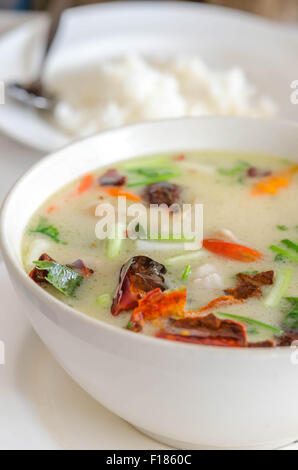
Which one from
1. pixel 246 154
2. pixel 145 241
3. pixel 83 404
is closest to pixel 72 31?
pixel 246 154

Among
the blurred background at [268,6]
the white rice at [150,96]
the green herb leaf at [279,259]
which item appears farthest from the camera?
the blurred background at [268,6]

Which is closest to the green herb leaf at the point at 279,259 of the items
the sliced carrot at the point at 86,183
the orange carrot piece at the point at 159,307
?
the orange carrot piece at the point at 159,307

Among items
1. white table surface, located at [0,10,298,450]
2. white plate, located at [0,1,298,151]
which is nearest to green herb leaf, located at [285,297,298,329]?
white table surface, located at [0,10,298,450]

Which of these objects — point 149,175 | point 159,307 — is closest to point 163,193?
point 149,175

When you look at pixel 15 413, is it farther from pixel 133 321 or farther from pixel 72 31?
pixel 72 31

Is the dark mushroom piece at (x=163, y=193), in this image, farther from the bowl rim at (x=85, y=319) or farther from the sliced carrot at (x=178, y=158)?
the bowl rim at (x=85, y=319)

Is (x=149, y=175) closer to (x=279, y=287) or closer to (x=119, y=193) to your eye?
(x=119, y=193)
